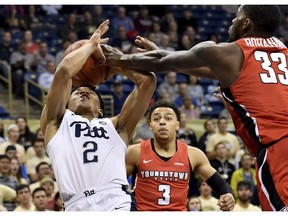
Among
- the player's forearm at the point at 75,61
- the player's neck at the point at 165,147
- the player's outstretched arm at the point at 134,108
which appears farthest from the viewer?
the player's neck at the point at 165,147

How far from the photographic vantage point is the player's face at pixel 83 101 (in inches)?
237

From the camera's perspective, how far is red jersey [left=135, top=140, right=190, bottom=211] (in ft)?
22.5

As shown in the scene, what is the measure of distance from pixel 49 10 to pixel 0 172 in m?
7.59

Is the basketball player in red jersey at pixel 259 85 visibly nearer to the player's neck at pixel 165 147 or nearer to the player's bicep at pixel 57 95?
the player's bicep at pixel 57 95

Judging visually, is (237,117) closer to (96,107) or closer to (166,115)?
(96,107)

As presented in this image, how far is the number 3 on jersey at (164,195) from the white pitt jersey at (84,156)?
1142 mm

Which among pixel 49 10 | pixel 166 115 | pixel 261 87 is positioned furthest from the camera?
pixel 49 10

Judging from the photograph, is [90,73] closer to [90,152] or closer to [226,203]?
[90,152]

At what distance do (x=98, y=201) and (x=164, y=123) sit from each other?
1689 mm

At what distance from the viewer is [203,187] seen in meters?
10.7

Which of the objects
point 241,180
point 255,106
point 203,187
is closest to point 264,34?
point 255,106

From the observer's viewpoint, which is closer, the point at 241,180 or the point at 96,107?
the point at 96,107

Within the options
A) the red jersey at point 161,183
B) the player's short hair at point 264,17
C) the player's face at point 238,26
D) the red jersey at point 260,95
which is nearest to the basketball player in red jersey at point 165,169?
the red jersey at point 161,183

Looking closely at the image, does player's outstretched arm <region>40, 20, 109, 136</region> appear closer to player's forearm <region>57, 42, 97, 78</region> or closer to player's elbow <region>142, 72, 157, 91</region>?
player's forearm <region>57, 42, 97, 78</region>
